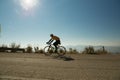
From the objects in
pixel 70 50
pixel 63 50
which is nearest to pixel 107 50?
pixel 70 50

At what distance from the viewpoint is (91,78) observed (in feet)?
27.0

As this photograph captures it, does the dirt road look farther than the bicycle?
No

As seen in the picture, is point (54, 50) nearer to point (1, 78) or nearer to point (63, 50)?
point (63, 50)

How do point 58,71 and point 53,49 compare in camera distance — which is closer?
point 58,71

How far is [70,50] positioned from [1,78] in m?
21.9

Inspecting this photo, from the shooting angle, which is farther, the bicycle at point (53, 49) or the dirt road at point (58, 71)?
the bicycle at point (53, 49)

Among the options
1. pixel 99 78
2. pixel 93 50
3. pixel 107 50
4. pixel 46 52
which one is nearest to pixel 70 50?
pixel 93 50

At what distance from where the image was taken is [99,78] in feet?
27.0

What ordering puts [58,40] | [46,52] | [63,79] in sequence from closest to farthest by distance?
[63,79], [58,40], [46,52]

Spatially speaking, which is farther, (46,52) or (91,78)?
(46,52)

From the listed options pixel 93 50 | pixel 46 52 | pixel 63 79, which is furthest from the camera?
pixel 93 50

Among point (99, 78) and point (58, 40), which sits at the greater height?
point (58, 40)

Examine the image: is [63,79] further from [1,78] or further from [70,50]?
[70,50]

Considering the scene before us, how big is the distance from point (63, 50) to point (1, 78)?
13967 millimetres
